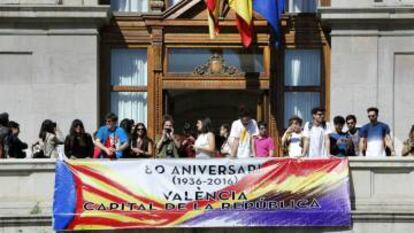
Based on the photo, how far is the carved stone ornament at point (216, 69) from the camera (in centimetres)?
2769

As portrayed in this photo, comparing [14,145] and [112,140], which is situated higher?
[112,140]

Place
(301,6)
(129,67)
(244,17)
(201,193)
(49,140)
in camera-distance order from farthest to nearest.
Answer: (301,6) < (129,67) < (244,17) < (49,140) < (201,193)

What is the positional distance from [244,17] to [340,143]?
4806 mm

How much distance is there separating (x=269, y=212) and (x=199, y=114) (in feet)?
18.1

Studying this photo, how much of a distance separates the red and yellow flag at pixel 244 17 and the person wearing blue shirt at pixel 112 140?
510 cm

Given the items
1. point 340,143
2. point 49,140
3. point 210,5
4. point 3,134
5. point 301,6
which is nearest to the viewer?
point 3,134

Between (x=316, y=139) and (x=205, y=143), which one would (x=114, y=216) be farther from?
(x=316, y=139)

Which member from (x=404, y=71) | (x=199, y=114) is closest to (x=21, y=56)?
(x=199, y=114)

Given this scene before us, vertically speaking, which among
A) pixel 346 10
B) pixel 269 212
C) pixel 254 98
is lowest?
pixel 269 212

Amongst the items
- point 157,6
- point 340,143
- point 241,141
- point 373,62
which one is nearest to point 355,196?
point 340,143

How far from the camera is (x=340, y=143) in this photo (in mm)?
23281

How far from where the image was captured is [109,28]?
2797 centimetres

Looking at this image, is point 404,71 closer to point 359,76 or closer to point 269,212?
point 359,76

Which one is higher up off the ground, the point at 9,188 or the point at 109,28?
the point at 109,28
